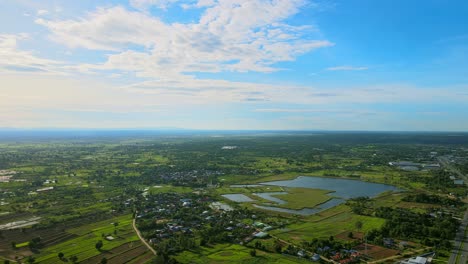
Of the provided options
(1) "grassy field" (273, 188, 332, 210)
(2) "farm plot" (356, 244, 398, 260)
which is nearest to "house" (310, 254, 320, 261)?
(2) "farm plot" (356, 244, 398, 260)

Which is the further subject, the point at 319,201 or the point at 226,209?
the point at 319,201

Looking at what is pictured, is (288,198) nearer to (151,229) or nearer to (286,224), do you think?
(286,224)

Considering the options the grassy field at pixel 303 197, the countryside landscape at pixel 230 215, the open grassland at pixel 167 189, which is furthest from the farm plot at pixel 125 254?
the open grassland at pixel 167 189

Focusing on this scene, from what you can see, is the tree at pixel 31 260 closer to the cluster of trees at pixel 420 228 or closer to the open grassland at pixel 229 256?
the open grassland at pixel 229 256

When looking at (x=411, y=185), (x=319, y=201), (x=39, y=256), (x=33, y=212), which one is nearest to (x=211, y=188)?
(x=319, y=201)

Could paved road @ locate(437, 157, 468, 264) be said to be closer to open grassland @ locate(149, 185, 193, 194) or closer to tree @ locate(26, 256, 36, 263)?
tree @ locate(26, 256, 36, 263)
